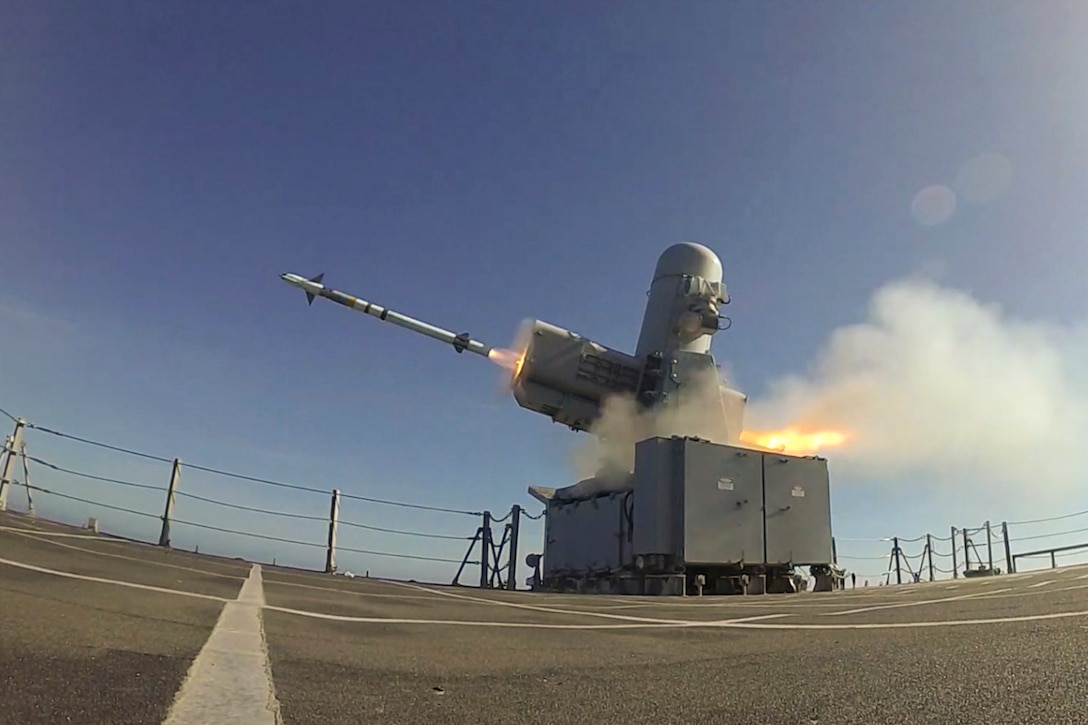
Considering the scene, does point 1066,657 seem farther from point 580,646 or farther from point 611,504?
point 611,504

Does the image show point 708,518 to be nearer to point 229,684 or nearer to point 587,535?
point 587,535

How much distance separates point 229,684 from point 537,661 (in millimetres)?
1232

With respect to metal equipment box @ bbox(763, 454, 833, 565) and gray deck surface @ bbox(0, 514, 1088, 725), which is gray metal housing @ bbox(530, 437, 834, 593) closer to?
metal equipment box @ bbox(763, 454, 833, 565)

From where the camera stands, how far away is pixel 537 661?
120 inches

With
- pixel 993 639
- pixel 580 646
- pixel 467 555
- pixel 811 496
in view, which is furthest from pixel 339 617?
pixel 811 496

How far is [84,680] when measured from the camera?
2100 mm

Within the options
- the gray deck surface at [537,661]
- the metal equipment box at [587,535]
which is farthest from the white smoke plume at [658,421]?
the gray deck surface at [537,661]

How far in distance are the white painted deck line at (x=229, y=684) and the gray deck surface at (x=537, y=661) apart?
48 mm

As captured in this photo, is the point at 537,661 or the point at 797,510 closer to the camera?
the point at 537,661

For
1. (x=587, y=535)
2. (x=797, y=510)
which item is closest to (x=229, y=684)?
(x=797, y=510)

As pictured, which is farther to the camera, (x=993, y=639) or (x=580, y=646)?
(x=580, y=646)

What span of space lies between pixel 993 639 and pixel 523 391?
12612 mm

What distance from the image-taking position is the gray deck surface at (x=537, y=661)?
2.06 meters

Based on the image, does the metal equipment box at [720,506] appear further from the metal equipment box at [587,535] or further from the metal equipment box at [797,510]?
the metal equipment box at [587,535]
